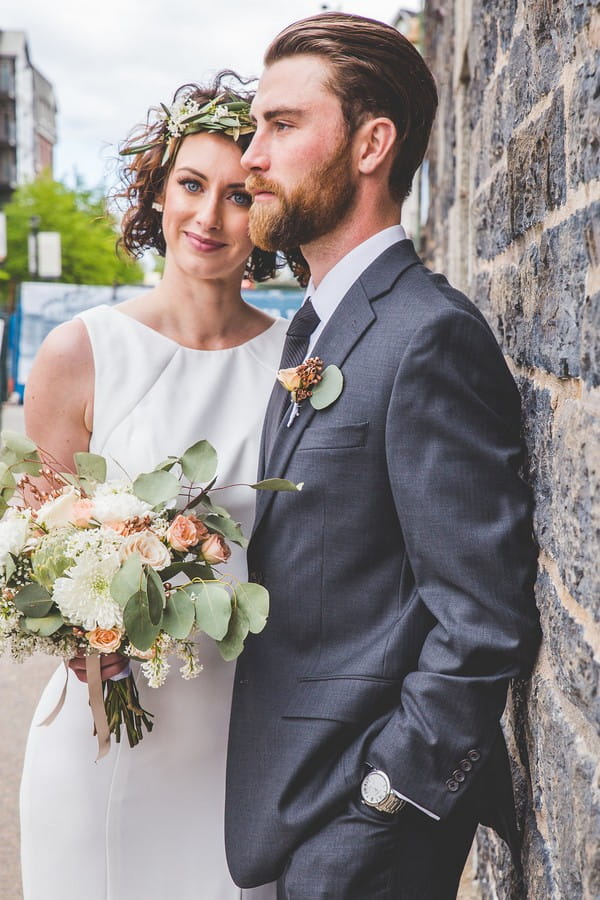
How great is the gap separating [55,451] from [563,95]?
155 centimetres

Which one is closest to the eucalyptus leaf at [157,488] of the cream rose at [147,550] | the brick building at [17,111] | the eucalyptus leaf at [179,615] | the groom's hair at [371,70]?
the cream rose at [147,550]

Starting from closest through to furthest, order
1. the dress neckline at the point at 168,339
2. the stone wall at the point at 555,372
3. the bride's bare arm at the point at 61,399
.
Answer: the stone wall at the point at 555,372
the bride's bare arm at the point at 61,399
the dress neckline at the point at 168,339

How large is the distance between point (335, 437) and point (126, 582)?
0.48 m

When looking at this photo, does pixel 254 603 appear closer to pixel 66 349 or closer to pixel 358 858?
pixel 358 858

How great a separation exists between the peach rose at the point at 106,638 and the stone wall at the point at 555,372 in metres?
0.81

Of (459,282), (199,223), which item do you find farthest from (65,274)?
(199,223)

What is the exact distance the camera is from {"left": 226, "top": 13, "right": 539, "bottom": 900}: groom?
1.77 meters

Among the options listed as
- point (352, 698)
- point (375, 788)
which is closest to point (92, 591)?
point (352, 698)

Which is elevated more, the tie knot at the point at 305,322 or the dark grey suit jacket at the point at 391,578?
the tie knot at the point at 305,322

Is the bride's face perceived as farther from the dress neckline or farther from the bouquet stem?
the bouquet stem

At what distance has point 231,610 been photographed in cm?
194

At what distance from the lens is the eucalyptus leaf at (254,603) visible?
188cm

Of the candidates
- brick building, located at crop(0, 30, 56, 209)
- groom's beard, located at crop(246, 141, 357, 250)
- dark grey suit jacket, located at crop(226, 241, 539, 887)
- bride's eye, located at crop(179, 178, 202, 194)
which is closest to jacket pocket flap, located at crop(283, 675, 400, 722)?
dark grey suit jacket, located at crop(226, 241, 539, 887)

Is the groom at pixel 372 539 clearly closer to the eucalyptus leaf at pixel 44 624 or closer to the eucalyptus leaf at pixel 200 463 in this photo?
the eucalyptus leaf at pixel 200 463
